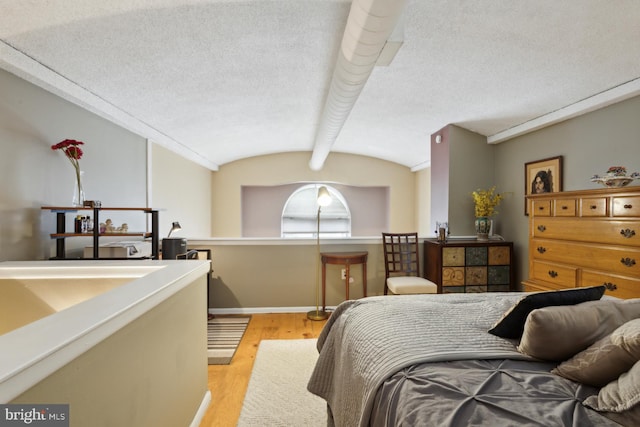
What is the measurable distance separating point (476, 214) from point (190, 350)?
3.86 m

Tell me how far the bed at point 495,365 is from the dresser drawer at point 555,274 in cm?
156

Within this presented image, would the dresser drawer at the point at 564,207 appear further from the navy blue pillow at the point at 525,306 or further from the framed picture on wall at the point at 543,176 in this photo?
the navy blue pillow at the point at 525,306

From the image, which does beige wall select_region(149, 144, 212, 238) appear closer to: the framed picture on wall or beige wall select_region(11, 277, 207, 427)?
beige wall select_region(11, 277, 207, 427)

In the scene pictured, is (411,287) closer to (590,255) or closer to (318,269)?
(318,269)

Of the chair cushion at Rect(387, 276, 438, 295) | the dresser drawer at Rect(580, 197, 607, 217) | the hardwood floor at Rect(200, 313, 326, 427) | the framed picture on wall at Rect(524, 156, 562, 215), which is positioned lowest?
the hardwood floor at Rect(200, 313, 326, 427)

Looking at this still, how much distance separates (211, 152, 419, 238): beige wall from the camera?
6812 millimetres

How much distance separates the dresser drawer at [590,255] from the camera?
2.20 meters

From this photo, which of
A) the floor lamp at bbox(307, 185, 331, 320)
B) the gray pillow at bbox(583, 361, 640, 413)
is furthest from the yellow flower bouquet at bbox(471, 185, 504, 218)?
the gray pillow at bbox(583, 361, 640, 413)

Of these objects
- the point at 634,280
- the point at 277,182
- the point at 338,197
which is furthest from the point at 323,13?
the point at 338,197

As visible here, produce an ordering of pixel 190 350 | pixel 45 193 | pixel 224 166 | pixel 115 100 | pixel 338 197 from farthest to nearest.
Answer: pixel 338 197, pixel 224 166, pixel 115 100, pixel 45 193, pixel 190 350

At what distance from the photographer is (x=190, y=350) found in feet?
5.81

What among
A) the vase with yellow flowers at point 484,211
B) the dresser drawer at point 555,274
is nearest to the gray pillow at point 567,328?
the dresser drawer at point 555,274

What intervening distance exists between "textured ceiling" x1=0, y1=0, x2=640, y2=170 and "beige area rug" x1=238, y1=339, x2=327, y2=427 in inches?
99.0

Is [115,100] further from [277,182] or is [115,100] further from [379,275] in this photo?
[277,182]
